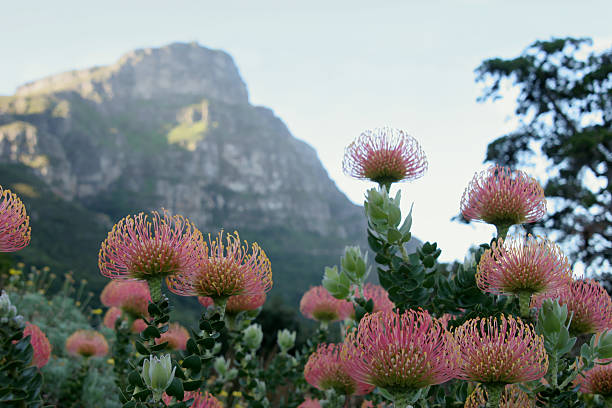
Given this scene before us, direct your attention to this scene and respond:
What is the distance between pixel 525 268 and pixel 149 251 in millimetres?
1811

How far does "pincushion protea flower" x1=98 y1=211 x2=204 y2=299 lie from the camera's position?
6.57ft

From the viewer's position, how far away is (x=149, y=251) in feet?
6.64

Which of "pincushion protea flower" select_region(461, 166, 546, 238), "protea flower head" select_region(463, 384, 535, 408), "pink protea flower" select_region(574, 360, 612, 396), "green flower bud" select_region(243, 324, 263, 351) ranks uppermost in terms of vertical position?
"pincushion protea flower" select_region(461, 166, 546, 238)

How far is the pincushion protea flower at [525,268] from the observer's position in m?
2.14

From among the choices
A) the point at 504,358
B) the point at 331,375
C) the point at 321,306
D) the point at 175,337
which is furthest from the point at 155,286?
the point at 321,306

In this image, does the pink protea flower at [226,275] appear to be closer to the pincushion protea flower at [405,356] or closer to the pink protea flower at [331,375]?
the pincushion protea flower at [405,356]

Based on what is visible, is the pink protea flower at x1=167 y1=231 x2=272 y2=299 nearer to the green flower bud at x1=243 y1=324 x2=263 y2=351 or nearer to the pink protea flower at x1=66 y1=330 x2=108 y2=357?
the green flower bud at x1=243 y1=324 x2=263 y2=351

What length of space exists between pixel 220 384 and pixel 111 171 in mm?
150336

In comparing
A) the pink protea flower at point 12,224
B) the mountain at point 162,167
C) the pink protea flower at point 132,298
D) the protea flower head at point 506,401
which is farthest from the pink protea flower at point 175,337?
the mountain at point 162,167

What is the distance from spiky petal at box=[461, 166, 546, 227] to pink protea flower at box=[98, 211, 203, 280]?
5.46ft

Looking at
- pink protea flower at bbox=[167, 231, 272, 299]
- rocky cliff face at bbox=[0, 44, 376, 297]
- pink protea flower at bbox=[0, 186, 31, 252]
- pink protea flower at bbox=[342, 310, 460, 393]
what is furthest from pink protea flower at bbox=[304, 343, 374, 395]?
rocky cliff face at bbox=[0, 44, 376, 297]

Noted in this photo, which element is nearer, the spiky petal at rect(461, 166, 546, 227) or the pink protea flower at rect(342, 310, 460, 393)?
the pink protea flower at rect(342, 310, 460, 393)

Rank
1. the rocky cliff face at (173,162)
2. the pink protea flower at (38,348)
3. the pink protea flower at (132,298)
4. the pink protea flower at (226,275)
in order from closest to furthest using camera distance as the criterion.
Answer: the pink protea flower at (226,275) < the pink protea flower at (38,348) < the pink protea flower at (132,298) < the rocky cliff face at (173,162)

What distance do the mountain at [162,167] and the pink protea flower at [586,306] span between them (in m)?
75.2
